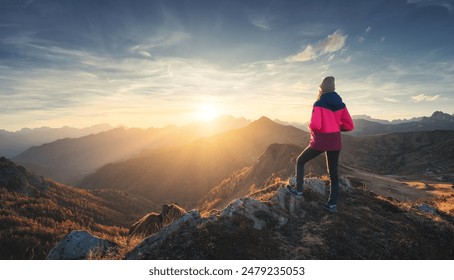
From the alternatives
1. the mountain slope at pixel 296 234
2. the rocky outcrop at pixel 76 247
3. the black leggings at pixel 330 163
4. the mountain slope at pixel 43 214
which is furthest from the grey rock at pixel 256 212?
the mountain slope at pixel 43 214

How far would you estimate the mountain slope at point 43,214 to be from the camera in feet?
47.4

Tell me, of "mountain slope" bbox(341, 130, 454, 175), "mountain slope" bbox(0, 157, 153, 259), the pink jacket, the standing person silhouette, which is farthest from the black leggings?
"mountain slope" bbox(341, 130, 454, 175)

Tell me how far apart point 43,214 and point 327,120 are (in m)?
30.0

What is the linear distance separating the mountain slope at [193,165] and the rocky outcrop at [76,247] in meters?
87.5

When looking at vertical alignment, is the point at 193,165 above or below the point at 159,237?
below

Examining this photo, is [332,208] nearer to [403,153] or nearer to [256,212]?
[256,212]

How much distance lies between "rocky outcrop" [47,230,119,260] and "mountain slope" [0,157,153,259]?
3.02 feet

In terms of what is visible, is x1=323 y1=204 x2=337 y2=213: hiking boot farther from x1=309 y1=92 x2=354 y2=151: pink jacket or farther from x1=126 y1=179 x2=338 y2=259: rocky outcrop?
x1=309 y1=92 x2=354 y2=151: pink jacket

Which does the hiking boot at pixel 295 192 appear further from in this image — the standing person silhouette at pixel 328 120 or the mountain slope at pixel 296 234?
the standing person silhouette at pixel 328 120

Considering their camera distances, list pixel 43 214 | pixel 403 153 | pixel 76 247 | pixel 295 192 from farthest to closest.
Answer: pixel 403 153
pixel 43 214
pixel 295 192
pixel 76 247

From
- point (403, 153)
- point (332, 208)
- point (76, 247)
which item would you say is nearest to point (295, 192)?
point (332, 208)

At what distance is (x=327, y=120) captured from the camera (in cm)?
764
